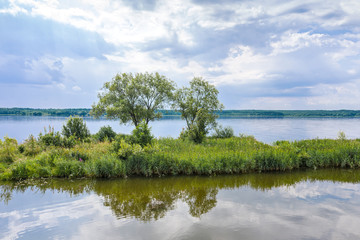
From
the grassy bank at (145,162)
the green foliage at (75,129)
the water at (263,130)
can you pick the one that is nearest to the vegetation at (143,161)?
the grassy bank at (145,162)

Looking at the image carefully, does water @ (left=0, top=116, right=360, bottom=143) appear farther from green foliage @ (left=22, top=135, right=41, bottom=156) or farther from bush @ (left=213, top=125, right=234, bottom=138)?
bush @ (left=213, top=125, right=234, bottom=138)

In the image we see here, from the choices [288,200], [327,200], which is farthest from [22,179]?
[327,200]

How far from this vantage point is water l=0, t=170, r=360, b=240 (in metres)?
7.48

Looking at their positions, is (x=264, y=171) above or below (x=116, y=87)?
below

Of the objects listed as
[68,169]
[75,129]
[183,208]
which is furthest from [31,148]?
[183,208]

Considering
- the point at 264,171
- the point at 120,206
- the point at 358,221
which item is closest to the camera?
the point at 358,221

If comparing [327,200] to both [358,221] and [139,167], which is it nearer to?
[358,221]

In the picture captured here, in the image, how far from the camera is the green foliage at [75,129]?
22.0m

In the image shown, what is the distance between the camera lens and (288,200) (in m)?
10.1

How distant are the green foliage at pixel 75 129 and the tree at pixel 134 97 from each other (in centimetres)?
705

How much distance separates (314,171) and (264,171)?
3.53 m

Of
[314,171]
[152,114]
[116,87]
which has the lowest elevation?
[314,171]

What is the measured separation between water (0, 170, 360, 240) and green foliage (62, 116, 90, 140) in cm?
1004

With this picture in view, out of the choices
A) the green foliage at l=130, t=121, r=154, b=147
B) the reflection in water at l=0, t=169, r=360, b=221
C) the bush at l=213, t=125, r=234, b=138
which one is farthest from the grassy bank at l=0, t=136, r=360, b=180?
the bush at l=213, t=125, r=234, b=138
